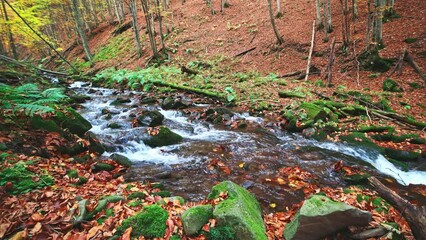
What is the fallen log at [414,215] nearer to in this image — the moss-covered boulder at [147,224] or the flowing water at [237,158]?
the flowing water at [237,158]

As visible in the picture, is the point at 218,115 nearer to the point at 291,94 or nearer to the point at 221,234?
the point at 291,94

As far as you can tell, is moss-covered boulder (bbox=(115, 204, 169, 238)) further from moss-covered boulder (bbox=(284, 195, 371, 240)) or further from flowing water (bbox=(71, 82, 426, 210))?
moss-covered boulder (bbox=(284, 195, 371, 240))

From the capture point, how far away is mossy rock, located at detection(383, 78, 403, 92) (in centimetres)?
1112

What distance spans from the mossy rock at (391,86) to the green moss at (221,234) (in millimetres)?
11674

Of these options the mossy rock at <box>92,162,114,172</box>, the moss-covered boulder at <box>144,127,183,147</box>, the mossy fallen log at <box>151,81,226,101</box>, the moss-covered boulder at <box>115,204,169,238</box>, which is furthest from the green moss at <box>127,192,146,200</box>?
the mossy fallen log at <box>151,81,226,101</box>

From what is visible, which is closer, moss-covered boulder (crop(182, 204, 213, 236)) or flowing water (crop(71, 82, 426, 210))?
moss-covered boulder (crop(182, 204, 213, 236))

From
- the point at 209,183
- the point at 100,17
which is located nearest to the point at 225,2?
the point at 100,17

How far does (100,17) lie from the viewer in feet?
115

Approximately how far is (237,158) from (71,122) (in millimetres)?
4853

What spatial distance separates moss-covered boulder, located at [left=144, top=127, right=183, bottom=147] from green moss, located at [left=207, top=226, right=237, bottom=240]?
471 cm

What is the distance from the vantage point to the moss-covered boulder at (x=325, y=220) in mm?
3330

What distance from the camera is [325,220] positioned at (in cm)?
335

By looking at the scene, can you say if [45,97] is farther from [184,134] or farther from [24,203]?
[184,134]

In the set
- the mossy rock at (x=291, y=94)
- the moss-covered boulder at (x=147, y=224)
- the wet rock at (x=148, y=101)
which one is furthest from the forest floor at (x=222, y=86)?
the wet rock at (x=148, y=101)
